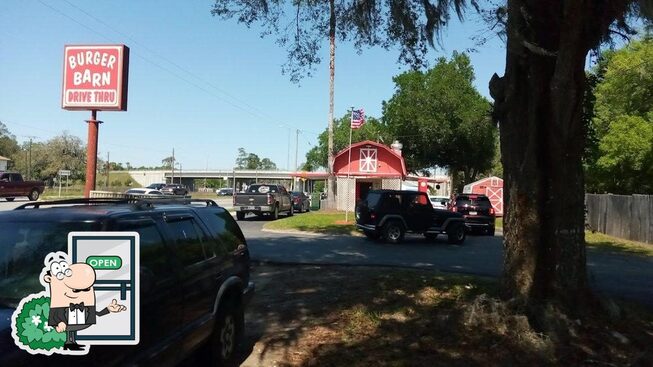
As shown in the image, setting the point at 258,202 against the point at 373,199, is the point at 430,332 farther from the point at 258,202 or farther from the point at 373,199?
the point at 258,202

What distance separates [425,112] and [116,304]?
46304 millimetres

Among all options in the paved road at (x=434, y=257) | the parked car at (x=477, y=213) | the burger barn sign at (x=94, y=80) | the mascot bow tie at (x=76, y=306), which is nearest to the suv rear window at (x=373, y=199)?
the paved road at (x=434, y=257)

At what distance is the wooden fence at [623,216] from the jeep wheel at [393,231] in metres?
9.94

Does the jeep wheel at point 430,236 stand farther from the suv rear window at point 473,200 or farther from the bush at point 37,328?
the bush at point 37,328

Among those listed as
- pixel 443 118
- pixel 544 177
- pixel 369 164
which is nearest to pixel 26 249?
pixel 544 177

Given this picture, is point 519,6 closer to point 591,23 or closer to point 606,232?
point 591,23

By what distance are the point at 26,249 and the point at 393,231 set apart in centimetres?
1564

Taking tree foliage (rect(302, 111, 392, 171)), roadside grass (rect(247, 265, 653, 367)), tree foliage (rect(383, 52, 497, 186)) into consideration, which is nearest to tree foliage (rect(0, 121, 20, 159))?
tree foliage (rect(302, 111, 392, 171))

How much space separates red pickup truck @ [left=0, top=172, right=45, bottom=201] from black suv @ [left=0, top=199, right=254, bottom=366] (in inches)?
1498

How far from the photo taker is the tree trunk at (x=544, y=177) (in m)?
6.81

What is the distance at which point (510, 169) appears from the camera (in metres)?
7.20

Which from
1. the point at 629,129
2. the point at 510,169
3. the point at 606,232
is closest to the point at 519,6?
the point at 510,169

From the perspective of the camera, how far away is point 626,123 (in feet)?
100

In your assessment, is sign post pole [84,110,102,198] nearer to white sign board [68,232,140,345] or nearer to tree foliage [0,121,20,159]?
white sign board [68,232,140,345]
